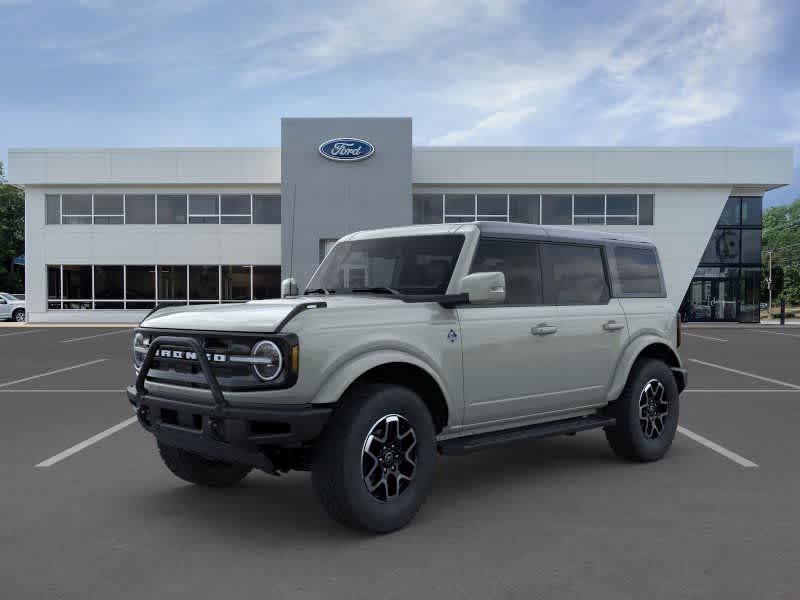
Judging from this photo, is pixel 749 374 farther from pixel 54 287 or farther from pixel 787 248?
pixel 787 248

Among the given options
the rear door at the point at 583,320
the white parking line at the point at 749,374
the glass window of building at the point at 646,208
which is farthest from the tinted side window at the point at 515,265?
the glass window of building at the point at 646,208

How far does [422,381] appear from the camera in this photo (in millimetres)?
4680

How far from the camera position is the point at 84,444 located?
22.6 ft

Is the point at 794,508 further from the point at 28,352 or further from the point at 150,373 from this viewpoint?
the point at 28,352

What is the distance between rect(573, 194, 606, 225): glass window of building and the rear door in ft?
87.9

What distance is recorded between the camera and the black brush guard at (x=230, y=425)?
3.93m

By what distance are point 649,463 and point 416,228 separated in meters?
2.79

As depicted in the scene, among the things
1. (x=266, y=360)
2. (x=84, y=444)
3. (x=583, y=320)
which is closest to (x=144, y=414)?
(x=266, y=360)

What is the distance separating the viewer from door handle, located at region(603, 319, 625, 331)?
19.2 ft

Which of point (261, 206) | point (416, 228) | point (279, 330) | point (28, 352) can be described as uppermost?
point (261, 206)

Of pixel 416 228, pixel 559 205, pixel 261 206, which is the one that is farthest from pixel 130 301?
pixel 416 228

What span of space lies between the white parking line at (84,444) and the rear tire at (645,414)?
183 inches

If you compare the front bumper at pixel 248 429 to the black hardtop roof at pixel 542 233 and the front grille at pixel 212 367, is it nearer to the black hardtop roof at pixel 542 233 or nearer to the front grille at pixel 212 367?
the front grille at pixel 212 367

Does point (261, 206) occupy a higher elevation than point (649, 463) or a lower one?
higher
